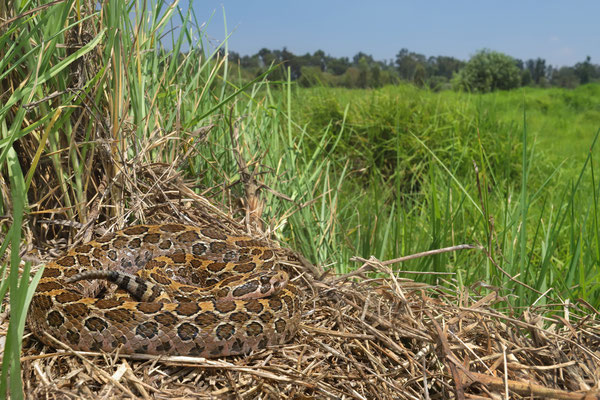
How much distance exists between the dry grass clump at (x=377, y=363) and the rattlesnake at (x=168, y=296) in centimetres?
12

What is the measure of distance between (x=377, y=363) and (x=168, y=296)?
1585mm

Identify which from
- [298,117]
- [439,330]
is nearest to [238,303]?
[439,330]

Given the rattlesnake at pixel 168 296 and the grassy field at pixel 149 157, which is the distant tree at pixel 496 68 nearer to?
the grassy field at pixel 149 157

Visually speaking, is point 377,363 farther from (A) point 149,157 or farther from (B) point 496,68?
(B) point 496,68

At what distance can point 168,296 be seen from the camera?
3.69 meters

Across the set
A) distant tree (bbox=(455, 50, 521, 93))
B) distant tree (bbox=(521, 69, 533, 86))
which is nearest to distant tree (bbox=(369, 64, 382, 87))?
distant tree (bbox=(455, 50, 521, 93))

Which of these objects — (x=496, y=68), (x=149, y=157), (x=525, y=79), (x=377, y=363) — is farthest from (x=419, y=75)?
(x=525, y=79)

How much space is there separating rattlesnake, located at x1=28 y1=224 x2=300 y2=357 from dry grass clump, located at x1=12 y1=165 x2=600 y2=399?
121mm

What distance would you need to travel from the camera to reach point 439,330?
9.70ft

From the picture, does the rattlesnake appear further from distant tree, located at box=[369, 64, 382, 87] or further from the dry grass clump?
distant tree, located at box=[369, 64, 382, 87]

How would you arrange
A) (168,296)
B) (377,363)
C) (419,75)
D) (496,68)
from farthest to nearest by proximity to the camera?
(496,68) → (419,75) → (168,296) → (377,363)

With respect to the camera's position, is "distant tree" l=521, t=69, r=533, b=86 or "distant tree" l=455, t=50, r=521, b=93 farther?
"distant tree" l=521, t=69, r=533, b=86

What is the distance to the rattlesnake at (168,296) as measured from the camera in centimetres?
317

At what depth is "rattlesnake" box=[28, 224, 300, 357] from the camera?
3172mm
